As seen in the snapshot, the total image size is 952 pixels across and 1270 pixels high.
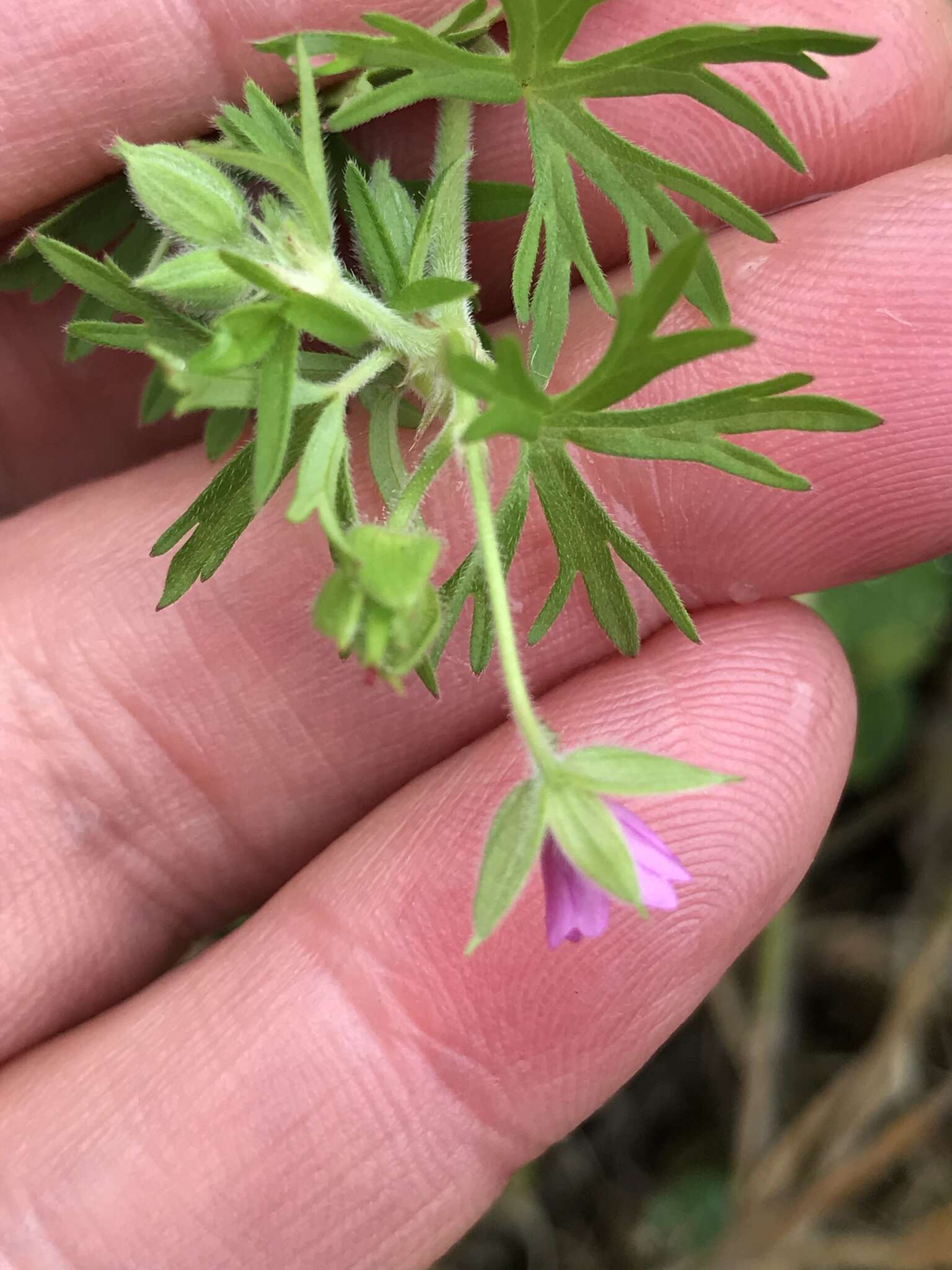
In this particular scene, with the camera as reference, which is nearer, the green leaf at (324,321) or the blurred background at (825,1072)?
the green leaf at (324,321)

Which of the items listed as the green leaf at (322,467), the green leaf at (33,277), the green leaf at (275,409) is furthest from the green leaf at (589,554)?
the green leaf at (33,277)

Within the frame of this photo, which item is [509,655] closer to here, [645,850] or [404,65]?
[645,850]

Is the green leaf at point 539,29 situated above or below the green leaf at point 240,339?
above

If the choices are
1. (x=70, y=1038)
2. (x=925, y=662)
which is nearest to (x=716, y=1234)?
(x=925, y=662)

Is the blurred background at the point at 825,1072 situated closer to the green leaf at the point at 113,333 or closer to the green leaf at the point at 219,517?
the green leaf at the point at 219,517

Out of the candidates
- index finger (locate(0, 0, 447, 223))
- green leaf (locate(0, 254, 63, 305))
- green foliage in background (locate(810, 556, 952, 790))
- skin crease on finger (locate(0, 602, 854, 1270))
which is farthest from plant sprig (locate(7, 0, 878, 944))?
green foliage in background (locate(810, 556, 952, 790))
